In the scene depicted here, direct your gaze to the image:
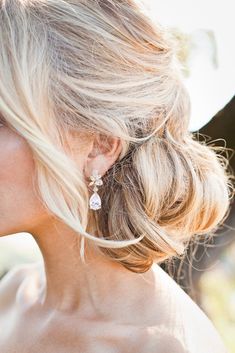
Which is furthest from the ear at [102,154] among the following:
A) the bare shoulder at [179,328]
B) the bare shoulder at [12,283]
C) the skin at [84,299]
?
the bare shoulder at [12,283]

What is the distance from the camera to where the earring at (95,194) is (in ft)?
5.91

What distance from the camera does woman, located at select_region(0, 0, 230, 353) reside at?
5.64 ft

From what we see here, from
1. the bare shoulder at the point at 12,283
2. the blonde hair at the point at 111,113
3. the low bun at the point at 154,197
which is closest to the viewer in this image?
the blonde hair at the point at 111,113

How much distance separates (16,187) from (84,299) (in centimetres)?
34

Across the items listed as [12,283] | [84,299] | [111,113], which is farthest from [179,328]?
[12,283]

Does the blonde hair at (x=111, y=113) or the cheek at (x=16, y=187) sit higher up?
the blonde hair at (x=111, y=113)

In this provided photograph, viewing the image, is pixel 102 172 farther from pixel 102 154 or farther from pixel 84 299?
pixel 84 299

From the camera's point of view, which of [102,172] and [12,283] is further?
[12,283]

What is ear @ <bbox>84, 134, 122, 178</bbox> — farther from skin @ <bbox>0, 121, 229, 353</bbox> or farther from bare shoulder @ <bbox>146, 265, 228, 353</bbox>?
bare shoulder @ <bbox>146, 265, 228, 353</bbox>

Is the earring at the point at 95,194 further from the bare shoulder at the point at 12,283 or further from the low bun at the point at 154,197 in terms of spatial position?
the bare shoulder at the point at 12,283

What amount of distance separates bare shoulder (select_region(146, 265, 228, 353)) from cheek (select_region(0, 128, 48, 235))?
356mm

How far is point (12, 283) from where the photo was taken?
222 cm

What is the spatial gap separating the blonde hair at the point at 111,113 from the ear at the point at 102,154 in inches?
0.7

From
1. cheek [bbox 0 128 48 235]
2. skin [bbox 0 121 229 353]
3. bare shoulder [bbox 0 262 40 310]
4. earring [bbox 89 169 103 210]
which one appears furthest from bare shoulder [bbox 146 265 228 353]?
bare shoulder [bbox 0 262 40 310]
